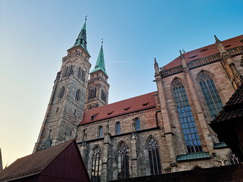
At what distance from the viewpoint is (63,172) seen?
34.5ft

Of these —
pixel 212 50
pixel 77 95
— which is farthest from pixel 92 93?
pixel 212 50

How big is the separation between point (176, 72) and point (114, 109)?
36.9 ft

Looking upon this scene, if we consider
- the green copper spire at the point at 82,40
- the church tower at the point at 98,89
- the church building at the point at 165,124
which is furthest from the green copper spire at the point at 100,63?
the church building at the point at 165,124

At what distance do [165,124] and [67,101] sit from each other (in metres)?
16.5

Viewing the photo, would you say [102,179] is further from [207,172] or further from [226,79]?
[226,79]

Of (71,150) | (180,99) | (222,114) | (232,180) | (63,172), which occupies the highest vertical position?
(180,99)

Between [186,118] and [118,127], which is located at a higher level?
[118,127]

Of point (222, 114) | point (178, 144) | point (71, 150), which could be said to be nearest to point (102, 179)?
point (71, 150)

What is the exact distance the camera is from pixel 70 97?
26.3m

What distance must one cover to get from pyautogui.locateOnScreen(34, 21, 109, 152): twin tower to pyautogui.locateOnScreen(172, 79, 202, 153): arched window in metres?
16.0

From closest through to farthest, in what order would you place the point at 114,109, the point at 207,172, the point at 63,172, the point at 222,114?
the point at 222,114, the point at 207,172, the point at 63,172, the point at 114,109

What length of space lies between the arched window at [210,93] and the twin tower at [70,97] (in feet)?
61.2

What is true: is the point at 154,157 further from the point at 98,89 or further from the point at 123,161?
the point at 98,89

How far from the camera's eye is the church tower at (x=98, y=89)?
35.0 m
